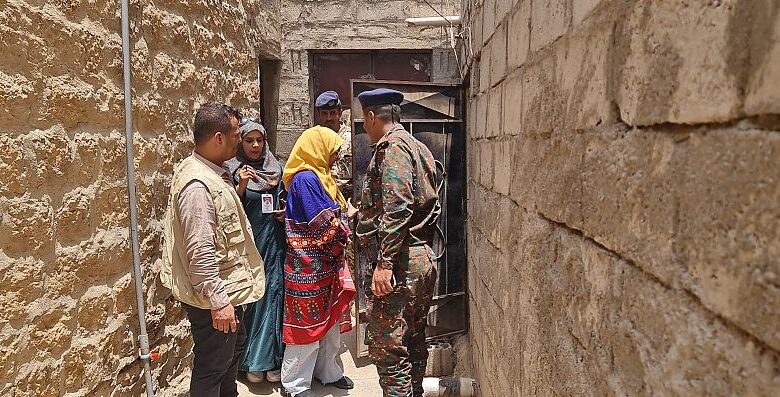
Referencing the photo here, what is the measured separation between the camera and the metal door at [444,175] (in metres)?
4.03

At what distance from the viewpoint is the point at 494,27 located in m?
2.34

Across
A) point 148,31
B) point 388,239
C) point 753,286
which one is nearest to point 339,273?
point 388,239

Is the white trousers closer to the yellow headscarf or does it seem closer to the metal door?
the metal door

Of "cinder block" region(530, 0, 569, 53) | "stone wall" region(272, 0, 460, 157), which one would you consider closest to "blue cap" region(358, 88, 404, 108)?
"cinder block" region(530, 0, 569, 53)

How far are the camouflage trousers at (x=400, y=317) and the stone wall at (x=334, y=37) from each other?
317 cm

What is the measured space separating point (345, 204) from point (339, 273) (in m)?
0.47

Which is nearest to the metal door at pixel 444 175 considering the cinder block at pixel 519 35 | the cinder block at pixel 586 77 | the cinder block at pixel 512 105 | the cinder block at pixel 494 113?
the cinder block at pixel 494 113

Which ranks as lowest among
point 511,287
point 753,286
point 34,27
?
point 511,287

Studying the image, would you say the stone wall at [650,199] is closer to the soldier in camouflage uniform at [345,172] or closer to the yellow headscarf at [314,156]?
the yellow headscarf at [314,156]

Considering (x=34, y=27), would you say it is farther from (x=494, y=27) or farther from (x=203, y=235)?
(x=494, y=27)

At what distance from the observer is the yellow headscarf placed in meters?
3.33

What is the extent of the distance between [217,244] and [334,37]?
3.80m

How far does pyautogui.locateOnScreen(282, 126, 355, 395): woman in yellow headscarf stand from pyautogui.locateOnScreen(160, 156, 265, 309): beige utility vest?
0.72m

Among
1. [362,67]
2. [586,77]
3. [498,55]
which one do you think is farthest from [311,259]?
[362,67]
